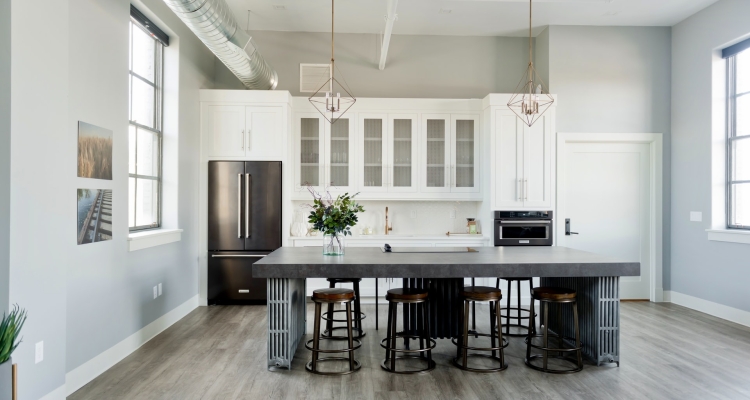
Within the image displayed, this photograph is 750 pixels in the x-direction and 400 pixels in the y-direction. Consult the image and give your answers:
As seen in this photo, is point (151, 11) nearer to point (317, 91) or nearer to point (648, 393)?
point (317, 91)

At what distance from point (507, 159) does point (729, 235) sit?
2.44m

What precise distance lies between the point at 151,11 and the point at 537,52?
15.6 feet

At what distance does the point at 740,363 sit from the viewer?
3754mm

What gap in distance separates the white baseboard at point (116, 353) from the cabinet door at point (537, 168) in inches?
166

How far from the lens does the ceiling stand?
5.52 metres

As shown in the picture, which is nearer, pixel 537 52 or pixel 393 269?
pixel 393 269

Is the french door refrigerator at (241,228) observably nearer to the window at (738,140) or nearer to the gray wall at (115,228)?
the gray wall at (115,228)

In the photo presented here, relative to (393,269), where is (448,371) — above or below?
below

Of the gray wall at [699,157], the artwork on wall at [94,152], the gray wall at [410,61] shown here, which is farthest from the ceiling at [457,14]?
the artwork on wall at [94,152]

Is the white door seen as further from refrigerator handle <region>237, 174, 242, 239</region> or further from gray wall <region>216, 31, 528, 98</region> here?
refrigerator handle <region>237, 174, 242, 239</region>

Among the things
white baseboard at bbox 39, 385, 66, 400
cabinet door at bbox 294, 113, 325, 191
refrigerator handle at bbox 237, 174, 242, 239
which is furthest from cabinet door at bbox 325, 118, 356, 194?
white baseboard at bbox 39, 385, 66, 400

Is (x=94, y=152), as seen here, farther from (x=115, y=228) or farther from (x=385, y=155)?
(x=385, y=155)

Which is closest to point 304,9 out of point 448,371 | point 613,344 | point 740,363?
point 448,371

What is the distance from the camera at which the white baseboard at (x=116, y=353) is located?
3.21 m
